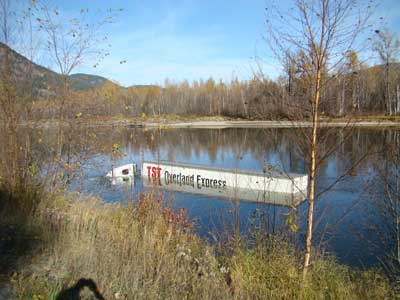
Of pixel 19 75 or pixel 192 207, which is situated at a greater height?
pixel 19 75

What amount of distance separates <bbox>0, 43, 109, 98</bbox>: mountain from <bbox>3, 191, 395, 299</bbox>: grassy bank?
2151 millimetres

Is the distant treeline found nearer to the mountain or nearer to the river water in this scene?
the mountain

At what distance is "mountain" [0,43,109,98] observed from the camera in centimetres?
495

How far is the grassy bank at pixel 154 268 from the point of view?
115 inches

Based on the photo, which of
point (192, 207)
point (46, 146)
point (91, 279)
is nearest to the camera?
point (91, 279)

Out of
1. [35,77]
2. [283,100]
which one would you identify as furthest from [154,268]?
[35,77]

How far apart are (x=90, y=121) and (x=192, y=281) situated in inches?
177

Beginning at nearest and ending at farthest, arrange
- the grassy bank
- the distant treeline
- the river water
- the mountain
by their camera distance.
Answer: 1. the grassy bank
2. the distant treeline
3. the river water
4. the mountain

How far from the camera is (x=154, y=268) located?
339 centimetres

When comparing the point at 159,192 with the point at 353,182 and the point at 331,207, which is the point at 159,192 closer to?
the point at 331,207

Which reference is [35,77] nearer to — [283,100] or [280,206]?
[283,100]

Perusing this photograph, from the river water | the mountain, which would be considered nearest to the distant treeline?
the mountain

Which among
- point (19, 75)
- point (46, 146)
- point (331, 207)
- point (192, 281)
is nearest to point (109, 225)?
point (192, 281)

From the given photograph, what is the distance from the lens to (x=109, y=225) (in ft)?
15.4
